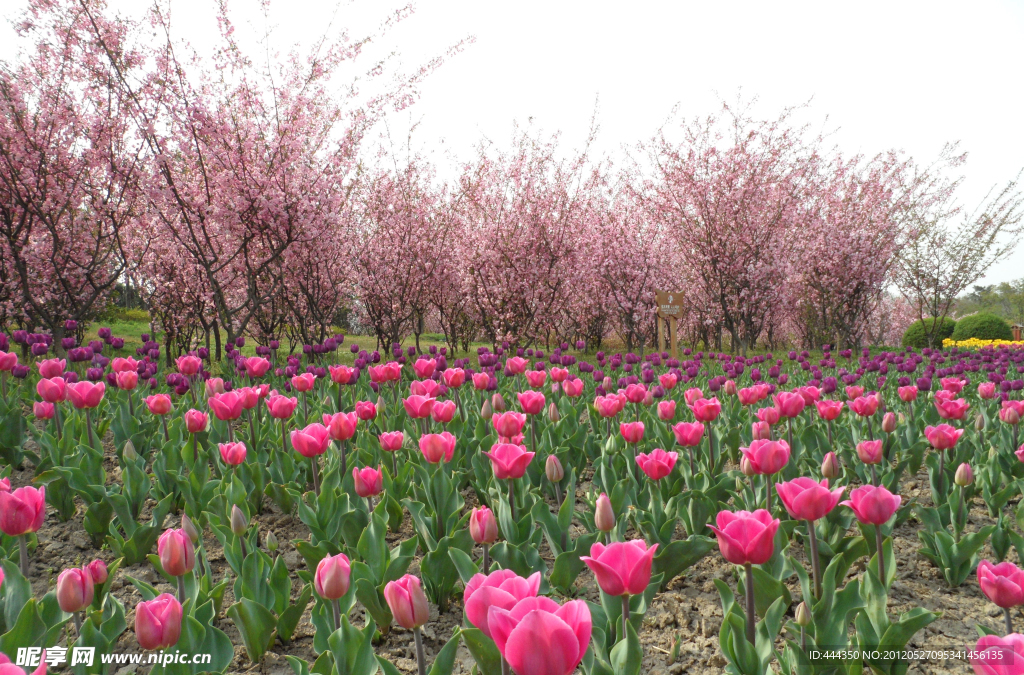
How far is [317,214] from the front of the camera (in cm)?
908

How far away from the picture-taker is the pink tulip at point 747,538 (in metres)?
1.42

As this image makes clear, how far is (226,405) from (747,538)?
8.65ft

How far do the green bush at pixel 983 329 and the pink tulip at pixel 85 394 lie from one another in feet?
90.7

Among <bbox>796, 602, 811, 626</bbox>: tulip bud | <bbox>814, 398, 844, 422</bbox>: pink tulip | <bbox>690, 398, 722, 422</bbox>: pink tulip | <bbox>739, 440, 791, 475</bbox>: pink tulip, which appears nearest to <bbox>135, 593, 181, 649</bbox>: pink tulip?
<bbox>796, 602, 811, 626</bbox>: tulip bud

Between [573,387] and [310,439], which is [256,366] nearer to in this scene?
[310,439]

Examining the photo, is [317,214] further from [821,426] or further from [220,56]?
[821,426]

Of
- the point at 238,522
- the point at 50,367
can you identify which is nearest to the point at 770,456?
the point at 238,522

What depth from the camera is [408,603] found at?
4.37 ft

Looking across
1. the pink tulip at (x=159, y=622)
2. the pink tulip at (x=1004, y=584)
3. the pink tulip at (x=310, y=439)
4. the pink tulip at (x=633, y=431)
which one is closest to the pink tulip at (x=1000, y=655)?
the pink tulip at (x=1004, y=584)

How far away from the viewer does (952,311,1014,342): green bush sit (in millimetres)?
22750

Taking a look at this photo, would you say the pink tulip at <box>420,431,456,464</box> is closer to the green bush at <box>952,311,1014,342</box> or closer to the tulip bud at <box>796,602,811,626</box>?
the tulip bud at <box>796,602,811,626</box>

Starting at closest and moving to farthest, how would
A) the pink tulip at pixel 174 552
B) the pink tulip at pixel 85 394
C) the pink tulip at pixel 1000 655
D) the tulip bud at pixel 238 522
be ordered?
1. the pink tulip at pixel 1000 655
2. the pink tulip at pixel 174 552
3. the tulip bud at pixel 238 522
4. the pink tulip at pixel 85 394

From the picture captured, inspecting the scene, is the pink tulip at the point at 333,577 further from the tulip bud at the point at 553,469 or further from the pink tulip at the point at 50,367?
the pink tulip at the point at 50,367

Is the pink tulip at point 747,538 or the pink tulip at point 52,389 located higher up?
the pink tulip at point 52,389
